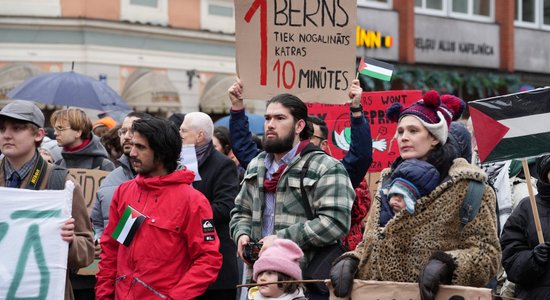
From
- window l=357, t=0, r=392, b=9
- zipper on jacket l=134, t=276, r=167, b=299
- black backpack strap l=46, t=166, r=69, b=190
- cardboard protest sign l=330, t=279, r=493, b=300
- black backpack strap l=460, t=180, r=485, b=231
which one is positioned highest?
window l=357, t=0, r=392, b=9

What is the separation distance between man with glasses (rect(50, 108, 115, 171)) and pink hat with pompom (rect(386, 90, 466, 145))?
3.71m

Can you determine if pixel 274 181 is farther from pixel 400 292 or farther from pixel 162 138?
pixel 400 292

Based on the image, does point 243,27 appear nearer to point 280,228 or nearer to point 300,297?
point 280,228

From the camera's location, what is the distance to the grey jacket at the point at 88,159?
8.73m

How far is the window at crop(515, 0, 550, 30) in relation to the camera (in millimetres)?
33125

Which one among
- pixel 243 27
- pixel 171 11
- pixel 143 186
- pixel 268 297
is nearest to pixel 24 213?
pixel 143 186

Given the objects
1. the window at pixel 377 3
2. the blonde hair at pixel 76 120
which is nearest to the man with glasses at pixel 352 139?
the blonde hair at pixel 76 120

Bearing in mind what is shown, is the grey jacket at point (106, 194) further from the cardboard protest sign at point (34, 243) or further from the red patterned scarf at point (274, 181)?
the cardboard protest sign at point (34, 243)

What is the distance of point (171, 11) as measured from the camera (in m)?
23.6

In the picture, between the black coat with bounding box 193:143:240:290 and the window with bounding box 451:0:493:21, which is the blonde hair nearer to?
the black coat with bounding box 193:143:240:290

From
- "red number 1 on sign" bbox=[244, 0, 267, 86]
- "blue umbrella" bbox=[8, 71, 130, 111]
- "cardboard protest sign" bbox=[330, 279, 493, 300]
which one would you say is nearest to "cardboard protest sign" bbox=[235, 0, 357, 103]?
"red number 1 on sign" bbox=[244, 0, 267, 86]

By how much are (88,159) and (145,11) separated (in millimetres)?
14667

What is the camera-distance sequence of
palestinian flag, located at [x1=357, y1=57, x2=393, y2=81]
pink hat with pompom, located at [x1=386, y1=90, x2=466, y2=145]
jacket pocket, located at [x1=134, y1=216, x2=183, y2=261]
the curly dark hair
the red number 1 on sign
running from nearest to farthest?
pink hat with pompom, located at [x1=386, y1=90, x2=466, y2=145] < jacket pocket, located at [x1=134, y1=216, x2=183, y2=261] < the curly dark hair < the red number 1 on sign < palestinian flag, located at [x1=357, y1=57, x2=393, y2=81]

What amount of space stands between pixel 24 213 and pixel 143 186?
662 millimetres
